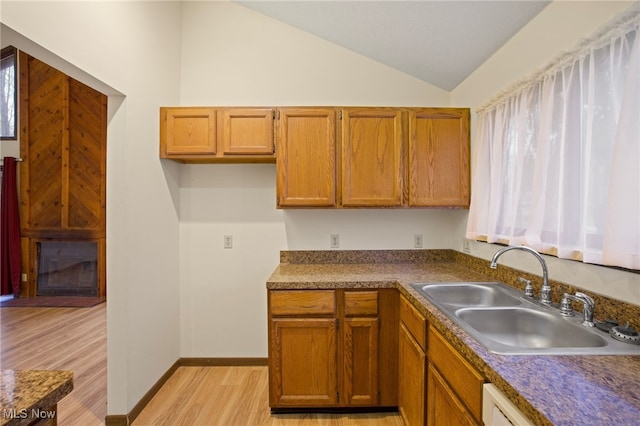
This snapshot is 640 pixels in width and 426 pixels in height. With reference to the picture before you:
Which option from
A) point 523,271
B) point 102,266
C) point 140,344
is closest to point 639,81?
point 523,271

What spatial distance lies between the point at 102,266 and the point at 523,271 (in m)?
5.06

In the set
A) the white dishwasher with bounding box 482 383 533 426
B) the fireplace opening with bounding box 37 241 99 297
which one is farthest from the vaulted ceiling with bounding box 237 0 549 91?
the fireplace opening with bounding box 37 241 99 297

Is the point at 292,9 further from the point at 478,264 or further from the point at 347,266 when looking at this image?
the point at 478,264

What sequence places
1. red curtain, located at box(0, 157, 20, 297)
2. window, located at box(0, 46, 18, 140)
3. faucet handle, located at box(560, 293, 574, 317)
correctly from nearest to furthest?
faucet handle, located at box(560, 293, 574, 317)
red curtain, located at box(0, 157, 20, 297)
window, located at box(0, 46, 18, 140)

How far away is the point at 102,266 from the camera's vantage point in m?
4.21

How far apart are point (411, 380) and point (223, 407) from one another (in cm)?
135

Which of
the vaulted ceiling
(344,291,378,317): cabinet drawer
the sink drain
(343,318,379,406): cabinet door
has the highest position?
the vaulted ceiling

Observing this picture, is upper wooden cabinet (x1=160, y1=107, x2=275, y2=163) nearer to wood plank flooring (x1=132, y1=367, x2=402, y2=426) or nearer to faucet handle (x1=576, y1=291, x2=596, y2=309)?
wood plank flooring (x1=132, y1=367, x2=402, y2=426)

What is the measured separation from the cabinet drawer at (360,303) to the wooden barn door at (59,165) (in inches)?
161

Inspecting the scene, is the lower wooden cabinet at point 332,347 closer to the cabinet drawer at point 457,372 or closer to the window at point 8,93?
the cabinet drawer at point 457,372

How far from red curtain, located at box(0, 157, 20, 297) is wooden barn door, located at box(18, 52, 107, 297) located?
0.08m

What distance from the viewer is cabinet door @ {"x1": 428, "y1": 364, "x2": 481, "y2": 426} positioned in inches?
41.1

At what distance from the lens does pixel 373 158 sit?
2.24 m

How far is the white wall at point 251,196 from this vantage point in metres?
2.56
